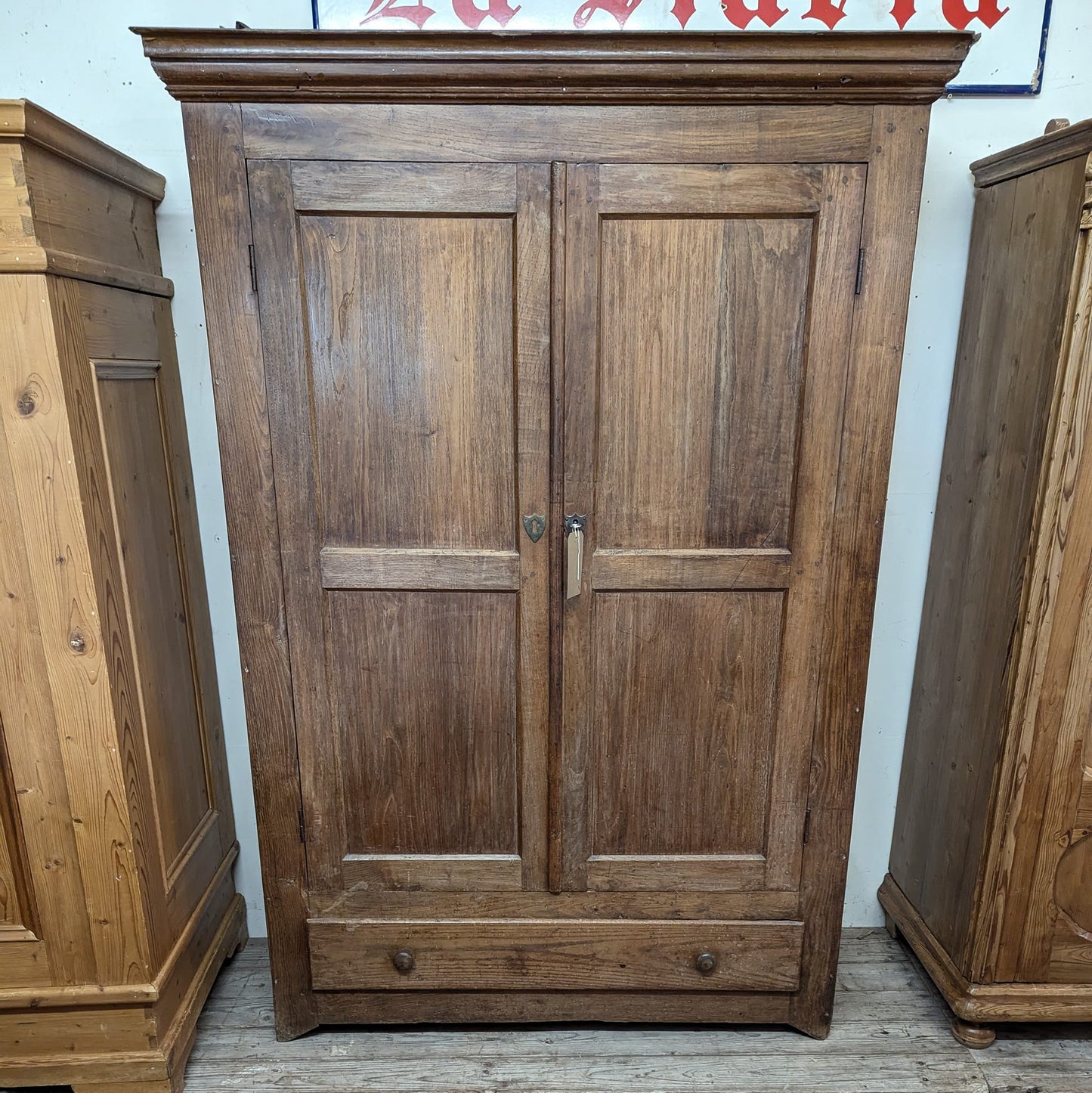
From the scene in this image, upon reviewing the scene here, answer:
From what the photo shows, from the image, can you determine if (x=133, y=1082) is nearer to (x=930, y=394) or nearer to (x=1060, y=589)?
(x=1060, y=589)

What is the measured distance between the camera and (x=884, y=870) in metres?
1.98

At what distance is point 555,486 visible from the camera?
1.36 meters

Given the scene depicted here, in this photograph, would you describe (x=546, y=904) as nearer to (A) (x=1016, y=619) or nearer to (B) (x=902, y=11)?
(A) (x=1016, y=619)

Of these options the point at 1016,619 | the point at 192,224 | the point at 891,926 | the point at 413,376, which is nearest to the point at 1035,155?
the point at 1016,619

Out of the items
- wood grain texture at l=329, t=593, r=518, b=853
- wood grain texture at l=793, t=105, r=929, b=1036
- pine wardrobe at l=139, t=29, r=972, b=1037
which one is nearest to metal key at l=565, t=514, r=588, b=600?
pine wardrobe at l=139, t=29, r=972, b=1037

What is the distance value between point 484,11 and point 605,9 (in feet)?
0.81

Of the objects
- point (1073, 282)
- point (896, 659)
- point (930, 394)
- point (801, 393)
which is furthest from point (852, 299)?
point (896, 659)

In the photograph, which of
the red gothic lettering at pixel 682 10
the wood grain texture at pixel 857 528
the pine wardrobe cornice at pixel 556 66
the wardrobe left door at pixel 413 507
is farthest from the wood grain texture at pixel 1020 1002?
the red gothic lettering at pixel 682 10

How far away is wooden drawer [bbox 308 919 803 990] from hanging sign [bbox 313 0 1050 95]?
1840 mm

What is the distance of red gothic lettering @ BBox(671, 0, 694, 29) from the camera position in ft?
5.01

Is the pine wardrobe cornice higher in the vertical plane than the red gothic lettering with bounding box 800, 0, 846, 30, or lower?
lower

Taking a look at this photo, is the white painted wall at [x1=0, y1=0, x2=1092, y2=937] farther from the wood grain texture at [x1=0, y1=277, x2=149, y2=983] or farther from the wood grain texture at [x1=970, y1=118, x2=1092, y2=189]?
the wood grain texture at [x1=0, y1=277, x2=149, y2=983]

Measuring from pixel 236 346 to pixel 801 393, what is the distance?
986mm

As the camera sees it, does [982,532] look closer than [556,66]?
No
